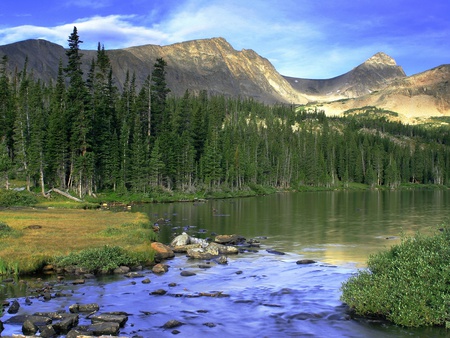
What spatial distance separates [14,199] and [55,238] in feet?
130

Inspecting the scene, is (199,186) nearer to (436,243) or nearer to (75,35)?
(75,35)

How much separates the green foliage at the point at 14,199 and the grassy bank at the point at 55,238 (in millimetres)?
15201

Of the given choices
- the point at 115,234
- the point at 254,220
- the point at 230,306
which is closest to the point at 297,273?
the point at 230,306

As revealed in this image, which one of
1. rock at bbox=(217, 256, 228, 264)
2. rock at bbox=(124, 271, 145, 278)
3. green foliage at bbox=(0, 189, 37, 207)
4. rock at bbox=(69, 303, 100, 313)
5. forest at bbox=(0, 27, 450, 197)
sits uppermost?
forest at bbox=(0, 27, 450, 197)

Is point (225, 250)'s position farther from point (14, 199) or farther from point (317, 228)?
point (14, 199)

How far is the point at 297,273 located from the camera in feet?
116

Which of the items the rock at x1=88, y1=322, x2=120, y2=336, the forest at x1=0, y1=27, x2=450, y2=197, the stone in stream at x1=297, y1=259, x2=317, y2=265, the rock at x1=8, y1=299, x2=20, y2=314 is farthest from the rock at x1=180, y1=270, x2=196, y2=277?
the forest at x1=0, y1=27, x2=450, y2=197

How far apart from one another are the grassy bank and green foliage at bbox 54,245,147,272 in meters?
0.57

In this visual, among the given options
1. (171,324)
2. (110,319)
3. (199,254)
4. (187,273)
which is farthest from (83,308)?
(199,254)

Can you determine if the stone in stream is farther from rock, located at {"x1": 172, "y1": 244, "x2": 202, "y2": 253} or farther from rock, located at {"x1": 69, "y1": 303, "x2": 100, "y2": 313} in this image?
rock, located at {"x1": 69, "y1": 303, "x2": 100, "y2": 313}

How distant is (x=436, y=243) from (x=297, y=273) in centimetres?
1161

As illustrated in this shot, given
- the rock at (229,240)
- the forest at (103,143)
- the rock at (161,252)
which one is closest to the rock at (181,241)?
the rock at (161,252)

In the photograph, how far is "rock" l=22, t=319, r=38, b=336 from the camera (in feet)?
70.4

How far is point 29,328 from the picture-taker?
21500 millimetres
